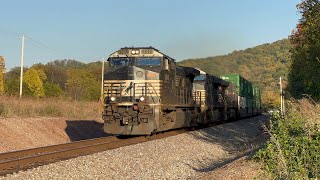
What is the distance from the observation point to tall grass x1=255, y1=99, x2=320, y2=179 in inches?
279

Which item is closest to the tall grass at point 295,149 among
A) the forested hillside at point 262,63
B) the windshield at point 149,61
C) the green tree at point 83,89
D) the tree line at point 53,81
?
the windshield at point 149,61

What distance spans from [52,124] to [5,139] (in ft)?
16.5

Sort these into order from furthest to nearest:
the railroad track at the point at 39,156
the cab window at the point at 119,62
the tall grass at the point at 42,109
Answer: the tall grass at the point at 42,109 < the cab window at the point at 119,62 < the railroad track at the point at 39,156

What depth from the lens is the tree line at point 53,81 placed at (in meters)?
51.4

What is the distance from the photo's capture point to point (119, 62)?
18.0 meters

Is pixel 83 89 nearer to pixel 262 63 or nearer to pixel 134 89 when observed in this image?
pixel 134 89

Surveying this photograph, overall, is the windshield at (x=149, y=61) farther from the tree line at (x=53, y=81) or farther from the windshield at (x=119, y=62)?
the tree line at (x=53, y=81)

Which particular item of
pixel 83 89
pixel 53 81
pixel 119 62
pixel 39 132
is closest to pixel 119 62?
pixel 119 62

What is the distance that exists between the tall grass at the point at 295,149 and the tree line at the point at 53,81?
34864 millimetres

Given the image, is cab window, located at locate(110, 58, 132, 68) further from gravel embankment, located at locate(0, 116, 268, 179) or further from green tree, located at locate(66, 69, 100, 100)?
green tree, located at locate(66, 69, 100, 100)

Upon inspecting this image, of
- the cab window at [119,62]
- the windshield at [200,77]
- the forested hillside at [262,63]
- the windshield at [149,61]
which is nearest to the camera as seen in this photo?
the windshield at [149,61]

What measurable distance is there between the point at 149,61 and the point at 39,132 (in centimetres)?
609

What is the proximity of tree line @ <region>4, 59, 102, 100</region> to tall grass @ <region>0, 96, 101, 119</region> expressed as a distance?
14.5 meters

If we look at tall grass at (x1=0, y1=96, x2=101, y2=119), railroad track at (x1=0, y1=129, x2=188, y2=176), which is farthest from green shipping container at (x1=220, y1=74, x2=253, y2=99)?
railroad track at (x1=0, y1=129, x2=188, y2=176)
